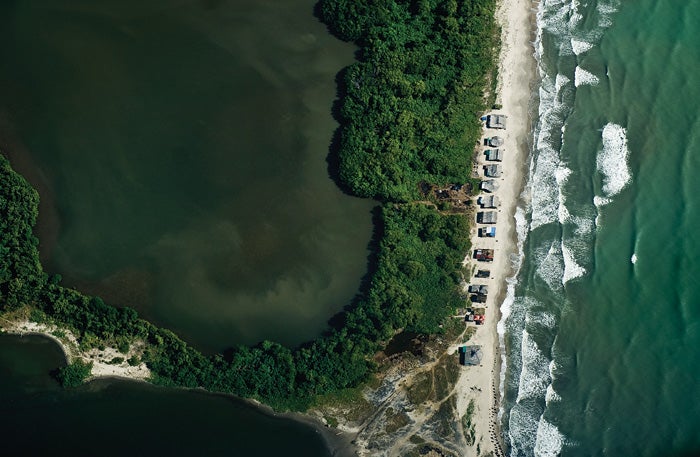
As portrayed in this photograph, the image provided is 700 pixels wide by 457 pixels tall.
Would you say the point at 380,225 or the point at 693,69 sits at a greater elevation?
the point at 693,69

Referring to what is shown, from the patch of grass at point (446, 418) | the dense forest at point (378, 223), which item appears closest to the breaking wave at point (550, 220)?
the patch of grass at point (446, 418)

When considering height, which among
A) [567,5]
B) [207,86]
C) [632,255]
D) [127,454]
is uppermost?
[567,5]

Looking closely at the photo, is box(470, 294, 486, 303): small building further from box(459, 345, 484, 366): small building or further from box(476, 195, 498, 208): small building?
box(476, 195, 498, 208): small building

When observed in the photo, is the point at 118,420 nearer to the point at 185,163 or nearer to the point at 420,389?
the point at 185,163

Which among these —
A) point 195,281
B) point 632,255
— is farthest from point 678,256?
point 195,281

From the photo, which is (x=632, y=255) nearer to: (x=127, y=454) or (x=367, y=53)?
(x=367, y=53)

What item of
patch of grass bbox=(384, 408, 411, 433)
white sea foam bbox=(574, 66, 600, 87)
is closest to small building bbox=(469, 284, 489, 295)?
patch of grass bbox=(384, 408, 411, 433)
